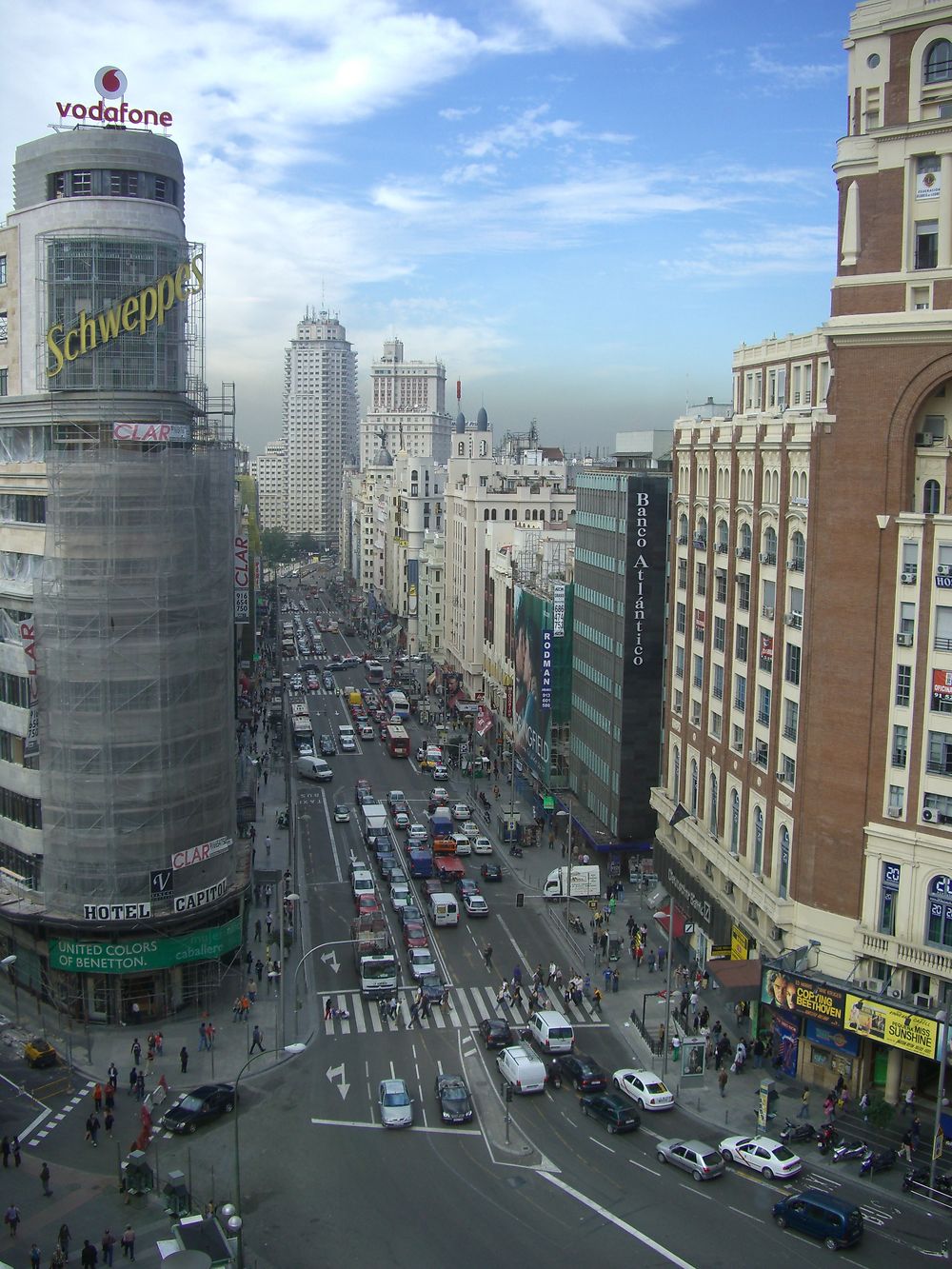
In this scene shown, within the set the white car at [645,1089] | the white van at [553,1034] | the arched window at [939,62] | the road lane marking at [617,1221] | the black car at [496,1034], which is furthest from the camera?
the black car at [496,1034]

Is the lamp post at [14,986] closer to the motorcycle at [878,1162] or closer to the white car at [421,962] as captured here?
the white car at [421,962]

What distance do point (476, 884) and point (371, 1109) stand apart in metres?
27.4

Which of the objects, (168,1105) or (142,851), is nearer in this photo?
(168,1105)

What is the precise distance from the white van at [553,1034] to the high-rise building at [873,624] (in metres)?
7.11

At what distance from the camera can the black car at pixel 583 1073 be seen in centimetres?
4572

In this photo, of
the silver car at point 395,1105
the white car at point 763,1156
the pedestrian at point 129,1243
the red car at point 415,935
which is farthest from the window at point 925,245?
the pedestrian at point 129,1243

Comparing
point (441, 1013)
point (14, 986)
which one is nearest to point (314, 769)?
point (14, 986)

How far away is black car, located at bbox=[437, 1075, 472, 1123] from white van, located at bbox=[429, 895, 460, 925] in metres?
19.3

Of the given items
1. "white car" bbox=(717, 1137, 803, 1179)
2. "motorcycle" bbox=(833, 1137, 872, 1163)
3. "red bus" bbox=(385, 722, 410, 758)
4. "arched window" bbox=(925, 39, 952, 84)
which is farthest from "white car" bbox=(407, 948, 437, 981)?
"red bus" bbox=(385, 722, 410, 758)

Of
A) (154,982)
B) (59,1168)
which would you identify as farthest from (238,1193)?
(154,982)

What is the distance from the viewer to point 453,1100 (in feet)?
144

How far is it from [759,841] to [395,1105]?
19161mm

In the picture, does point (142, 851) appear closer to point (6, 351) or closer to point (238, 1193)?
point (238, 1193)

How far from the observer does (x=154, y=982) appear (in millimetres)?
52062
